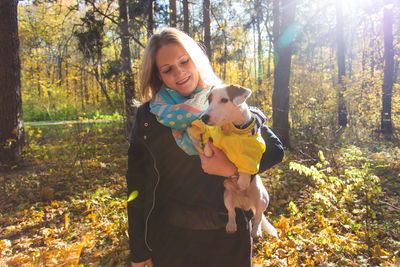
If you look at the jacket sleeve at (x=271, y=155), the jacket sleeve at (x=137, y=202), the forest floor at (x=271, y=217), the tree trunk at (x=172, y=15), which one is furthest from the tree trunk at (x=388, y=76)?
the jacket sleeve at (x=137, y=202)

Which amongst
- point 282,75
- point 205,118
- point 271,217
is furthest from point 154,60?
point 282,75

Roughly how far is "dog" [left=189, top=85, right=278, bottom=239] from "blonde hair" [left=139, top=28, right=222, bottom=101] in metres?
0.24

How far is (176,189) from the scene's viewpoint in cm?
173

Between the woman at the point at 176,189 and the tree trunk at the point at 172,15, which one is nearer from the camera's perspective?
the woman at the point at 176,189

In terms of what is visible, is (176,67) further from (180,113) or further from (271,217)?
(271,217)

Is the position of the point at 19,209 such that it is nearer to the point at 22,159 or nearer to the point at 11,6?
the point at 22,159

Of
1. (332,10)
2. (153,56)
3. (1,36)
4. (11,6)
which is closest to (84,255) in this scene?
(153,56)

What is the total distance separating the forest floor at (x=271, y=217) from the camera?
384cm

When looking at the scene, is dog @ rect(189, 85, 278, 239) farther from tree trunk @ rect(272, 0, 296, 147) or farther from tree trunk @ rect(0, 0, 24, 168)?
tree trunk @ rect(272, 0, 296, 147)

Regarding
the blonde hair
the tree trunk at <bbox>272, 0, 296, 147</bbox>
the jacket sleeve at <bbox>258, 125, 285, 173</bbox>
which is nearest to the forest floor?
the tree trunk at <bbox>272, 0, 296, 147</bbox>

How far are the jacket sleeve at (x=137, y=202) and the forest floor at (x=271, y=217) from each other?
255 cm

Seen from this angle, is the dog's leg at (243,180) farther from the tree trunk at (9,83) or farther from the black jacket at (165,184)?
the tree trunk at (9,83)

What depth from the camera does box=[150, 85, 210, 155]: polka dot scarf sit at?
170 centimetres

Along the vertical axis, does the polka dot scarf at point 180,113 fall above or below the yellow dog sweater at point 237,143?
above
